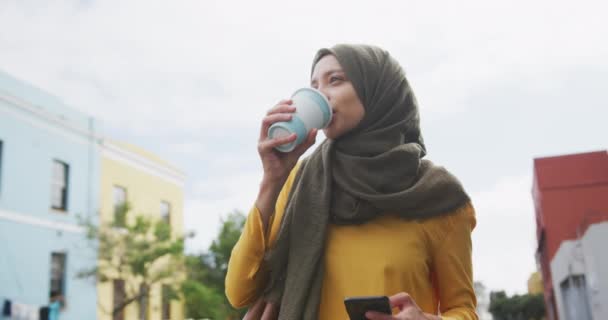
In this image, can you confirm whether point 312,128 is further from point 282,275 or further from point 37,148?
point 37,148

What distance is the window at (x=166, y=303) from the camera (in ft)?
54.4

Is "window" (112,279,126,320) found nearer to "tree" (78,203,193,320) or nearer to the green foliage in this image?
"tree" (78,203,193,320)

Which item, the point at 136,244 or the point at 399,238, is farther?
the point at 136,244

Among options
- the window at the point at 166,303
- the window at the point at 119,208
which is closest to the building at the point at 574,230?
the window at the point at 166,303

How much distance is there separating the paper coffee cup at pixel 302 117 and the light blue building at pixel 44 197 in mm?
13797

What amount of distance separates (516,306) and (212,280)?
10212 mm

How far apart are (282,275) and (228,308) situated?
17.9 metres

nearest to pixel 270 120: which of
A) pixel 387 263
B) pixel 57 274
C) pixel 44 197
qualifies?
pixel 387 263

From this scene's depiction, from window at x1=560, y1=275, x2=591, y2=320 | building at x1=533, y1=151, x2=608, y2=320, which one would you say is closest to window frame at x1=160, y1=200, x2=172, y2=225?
building at x1=533, y1=151, x2=608, y2=320

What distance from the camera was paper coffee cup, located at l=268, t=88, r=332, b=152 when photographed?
148cm

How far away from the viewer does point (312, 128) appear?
1.52 meters

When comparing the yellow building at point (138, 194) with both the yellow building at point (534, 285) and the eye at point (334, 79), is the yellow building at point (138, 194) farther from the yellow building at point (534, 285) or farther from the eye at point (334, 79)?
the eye at point (334, 79)

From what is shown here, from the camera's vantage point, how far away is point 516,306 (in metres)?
11.5

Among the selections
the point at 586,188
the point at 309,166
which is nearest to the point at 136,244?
the point at 586,188
